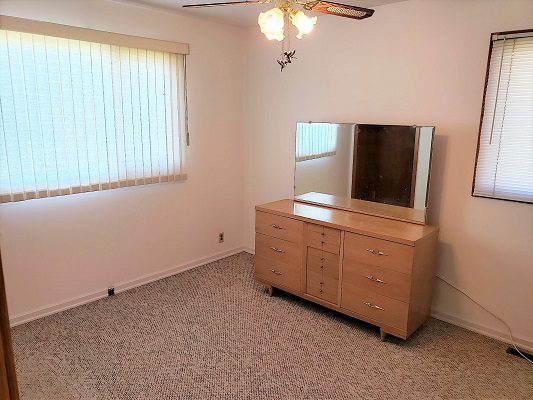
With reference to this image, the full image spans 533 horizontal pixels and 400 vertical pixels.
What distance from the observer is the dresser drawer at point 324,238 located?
3012mm

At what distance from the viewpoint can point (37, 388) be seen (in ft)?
7.61

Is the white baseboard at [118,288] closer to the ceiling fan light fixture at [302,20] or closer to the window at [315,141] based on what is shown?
the window at [315,141]

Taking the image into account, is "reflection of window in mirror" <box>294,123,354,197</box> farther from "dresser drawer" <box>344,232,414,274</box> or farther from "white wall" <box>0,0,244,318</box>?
"white wall" <box>0,0,244,318</box>

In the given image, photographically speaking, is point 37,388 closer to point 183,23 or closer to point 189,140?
point 189,140

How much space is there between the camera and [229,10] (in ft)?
11.2

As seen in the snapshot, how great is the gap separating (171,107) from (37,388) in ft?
7.99

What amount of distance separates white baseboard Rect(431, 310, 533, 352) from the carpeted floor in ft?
0.20

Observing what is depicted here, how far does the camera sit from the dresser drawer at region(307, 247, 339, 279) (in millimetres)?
3047

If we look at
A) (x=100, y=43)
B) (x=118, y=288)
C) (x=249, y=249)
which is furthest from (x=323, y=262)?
(x=100, y=43)

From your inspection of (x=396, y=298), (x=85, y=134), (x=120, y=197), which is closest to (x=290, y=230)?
(x=396, y=298)

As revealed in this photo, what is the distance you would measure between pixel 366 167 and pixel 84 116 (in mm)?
2280

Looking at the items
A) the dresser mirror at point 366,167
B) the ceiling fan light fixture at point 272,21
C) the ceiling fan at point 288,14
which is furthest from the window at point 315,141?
the ceiling fan light fixture at point 272,21

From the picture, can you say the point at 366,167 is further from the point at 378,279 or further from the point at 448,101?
the point at 378,279

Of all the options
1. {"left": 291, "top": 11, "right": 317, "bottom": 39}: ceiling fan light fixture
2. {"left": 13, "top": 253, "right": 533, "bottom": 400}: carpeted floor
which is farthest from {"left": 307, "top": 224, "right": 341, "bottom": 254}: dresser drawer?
{"left": 291, "top": 11, "right": 317, "bottom": 39}: ceiling fan light fixture
